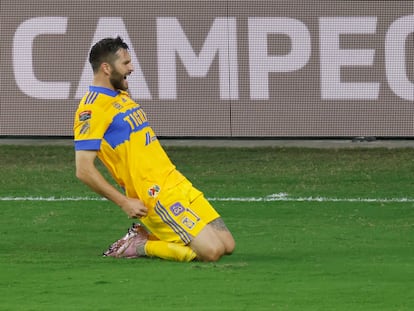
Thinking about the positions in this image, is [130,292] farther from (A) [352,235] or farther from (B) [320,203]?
(B) [320,203]

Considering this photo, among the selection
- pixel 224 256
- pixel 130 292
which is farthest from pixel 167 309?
pixel 224 256

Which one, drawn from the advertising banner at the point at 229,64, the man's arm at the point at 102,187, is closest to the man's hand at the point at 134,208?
the man's arm at the point at 102,187

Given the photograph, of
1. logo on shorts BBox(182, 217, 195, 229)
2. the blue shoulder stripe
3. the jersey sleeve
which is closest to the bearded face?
the jersey sleeve

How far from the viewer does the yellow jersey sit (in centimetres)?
942

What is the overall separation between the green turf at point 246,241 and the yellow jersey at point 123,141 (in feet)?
1.83

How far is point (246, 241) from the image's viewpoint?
10578 millimetres

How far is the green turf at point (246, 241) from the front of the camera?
8023mm

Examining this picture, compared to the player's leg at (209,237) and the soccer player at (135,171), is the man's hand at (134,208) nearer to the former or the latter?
the soccer player at (135,171)

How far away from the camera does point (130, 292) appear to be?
8.17m

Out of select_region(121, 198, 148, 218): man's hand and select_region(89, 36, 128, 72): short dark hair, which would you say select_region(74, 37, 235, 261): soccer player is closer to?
select_region(89, 36, 128, 72): short dark hair

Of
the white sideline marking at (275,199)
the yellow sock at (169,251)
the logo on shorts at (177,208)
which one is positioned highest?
the logo on shorts at (177,208)

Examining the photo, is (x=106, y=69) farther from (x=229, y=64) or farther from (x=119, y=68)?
(x=229, y=64)

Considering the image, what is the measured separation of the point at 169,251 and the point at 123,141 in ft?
2.70

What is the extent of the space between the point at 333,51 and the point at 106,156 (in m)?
8.18
